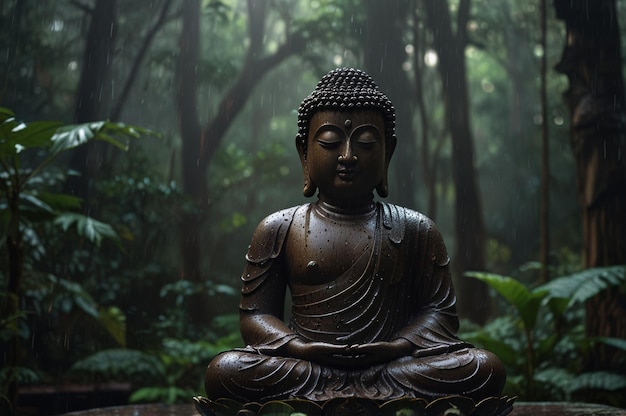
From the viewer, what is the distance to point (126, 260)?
921 centimetres

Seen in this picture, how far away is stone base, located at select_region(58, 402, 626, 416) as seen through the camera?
4801 millimetres

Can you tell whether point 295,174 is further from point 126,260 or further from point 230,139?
point 126,260

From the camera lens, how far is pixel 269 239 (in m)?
4.48

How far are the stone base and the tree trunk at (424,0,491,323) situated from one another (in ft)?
15.5

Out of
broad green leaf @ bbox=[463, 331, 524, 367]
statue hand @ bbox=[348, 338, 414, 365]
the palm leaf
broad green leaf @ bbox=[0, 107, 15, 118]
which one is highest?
broad green leaf @ bbox=[0, 107, 15, 118]

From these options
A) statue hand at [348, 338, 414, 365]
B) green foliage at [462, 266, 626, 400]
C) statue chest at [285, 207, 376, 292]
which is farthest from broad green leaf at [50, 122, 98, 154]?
green foliage at [462, 266, 626, 400]

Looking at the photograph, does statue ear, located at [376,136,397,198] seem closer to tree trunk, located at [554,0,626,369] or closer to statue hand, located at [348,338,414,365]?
statue hand, located at [348,338,414,365]

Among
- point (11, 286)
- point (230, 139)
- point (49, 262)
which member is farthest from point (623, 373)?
point (230, 139)

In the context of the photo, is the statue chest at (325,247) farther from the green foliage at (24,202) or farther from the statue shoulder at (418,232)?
the green foliage at (24,202)

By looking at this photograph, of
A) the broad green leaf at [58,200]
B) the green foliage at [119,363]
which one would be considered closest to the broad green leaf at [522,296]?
the broad green leaf at [58,200]

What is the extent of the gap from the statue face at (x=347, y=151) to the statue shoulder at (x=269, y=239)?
0.32 metres

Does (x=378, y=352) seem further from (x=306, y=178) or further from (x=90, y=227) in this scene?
(x=90, y=227)

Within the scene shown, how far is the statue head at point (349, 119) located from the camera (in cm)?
435

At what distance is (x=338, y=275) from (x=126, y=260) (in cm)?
540
